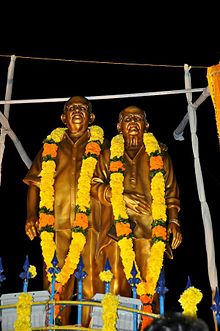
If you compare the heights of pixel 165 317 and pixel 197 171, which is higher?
pixel 197 171

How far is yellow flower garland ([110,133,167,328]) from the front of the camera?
222 inches

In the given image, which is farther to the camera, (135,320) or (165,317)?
(135,320)

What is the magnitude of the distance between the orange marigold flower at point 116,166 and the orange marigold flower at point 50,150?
2.26 ft

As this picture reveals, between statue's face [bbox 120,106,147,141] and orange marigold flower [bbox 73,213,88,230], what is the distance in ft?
3.80

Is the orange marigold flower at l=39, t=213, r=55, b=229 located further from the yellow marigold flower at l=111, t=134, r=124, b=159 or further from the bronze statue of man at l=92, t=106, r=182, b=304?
the yellow marigold flower at l=111, t=134, r=124, b=159

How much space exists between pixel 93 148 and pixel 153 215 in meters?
1.04

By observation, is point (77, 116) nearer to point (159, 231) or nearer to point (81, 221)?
point (81, 221)

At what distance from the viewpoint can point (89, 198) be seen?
19.9 ft

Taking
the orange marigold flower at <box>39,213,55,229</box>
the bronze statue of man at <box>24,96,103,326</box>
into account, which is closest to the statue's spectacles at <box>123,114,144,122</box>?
the bronze statue of man at <box>24,96,103,326</box>

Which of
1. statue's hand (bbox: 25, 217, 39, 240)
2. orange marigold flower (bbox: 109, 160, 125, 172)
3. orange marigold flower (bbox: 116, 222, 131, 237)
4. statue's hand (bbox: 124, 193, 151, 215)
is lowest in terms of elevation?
orange marigold flower (bbox: 116, 222, 131, 237)

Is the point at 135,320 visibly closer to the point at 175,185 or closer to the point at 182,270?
the point at 175,185

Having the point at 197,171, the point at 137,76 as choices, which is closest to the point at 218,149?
the point at 137,76

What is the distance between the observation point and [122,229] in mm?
5758

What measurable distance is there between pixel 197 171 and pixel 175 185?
1.29 feet
